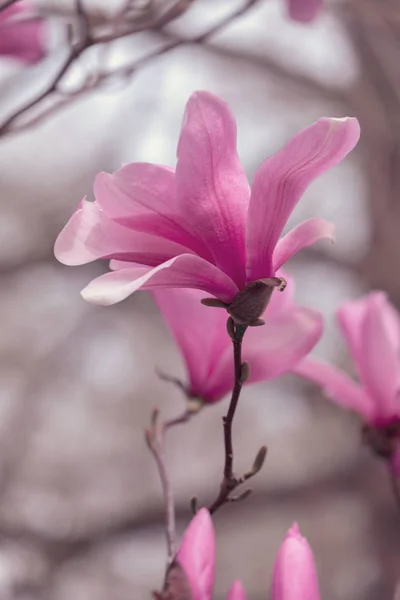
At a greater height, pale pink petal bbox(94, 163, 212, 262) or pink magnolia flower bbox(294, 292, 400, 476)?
pale pink petal bbox(94, 163, 212, 262)

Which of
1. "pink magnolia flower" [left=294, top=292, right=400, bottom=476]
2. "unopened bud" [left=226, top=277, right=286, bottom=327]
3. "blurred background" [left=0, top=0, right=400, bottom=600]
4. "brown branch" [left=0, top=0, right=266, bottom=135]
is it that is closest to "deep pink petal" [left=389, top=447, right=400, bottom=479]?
"pink magnolia flower" [left=294, top=292, right=400, bottom=476]

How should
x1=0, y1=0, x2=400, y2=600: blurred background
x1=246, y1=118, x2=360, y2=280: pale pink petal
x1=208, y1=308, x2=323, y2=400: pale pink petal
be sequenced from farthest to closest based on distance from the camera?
1. x1=0, y1=0, x2=400, y2=600: blurred background
2. x1=208, y1=308, x2=323, y2=400: pale pink petal
3. x1=246, y1=118, x2=360, y2=280: pale pink petal

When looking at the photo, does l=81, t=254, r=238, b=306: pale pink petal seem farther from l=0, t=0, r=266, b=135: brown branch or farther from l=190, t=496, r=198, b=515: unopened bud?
l=0, t=0, r=266, b=135: brown branch

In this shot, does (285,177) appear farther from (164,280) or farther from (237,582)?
(237,582)

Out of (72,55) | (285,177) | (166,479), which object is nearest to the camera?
(285,177)

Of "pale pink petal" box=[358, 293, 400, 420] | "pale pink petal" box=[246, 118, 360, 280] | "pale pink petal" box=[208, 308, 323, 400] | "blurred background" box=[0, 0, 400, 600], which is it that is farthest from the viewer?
"blurred background" box=[0, 0, 400, 600]

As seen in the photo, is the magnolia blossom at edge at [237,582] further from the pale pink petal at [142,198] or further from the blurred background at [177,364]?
the blurred background at [177,364]

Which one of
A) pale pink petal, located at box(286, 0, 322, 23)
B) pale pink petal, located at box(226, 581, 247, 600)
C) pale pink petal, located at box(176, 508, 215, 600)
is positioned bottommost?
pale pink petal, located at box(226, 581, 247, 600)

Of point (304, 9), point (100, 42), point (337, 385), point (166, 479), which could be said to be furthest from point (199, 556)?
point (304, 9)
